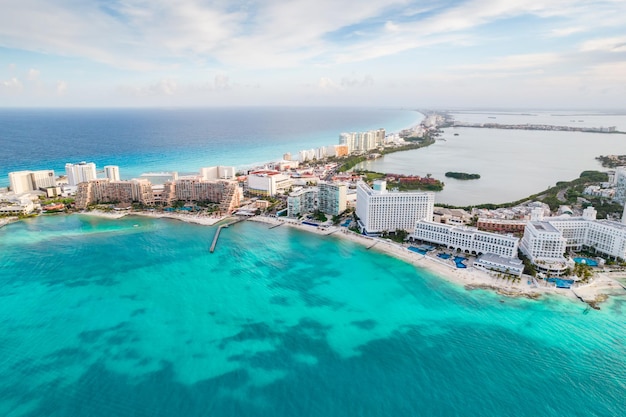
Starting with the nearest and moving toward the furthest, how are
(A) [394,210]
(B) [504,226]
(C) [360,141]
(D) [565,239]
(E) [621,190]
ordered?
1. (D) [565,239]
2. (B) [504,226]
3. (A) [394,210]
4. (E) [621,190]
5. (C) [360,141]

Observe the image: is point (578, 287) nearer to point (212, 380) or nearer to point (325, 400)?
point (325, 400)

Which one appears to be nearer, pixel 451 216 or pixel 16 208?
pixel 451 216

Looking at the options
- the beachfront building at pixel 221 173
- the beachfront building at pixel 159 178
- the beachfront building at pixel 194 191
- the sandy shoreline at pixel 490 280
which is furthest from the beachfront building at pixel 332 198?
the beachfront building at pixel 159 178

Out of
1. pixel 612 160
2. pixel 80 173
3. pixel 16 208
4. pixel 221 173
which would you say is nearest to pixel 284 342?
pixel 16 208

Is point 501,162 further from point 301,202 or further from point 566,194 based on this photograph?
point 301,202

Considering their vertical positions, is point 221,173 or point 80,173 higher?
point 80,173

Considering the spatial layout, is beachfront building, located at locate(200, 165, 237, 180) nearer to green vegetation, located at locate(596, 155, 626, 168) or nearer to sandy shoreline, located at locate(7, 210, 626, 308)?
sandy shoreline, located at locate(7, 210, 626, 308)
